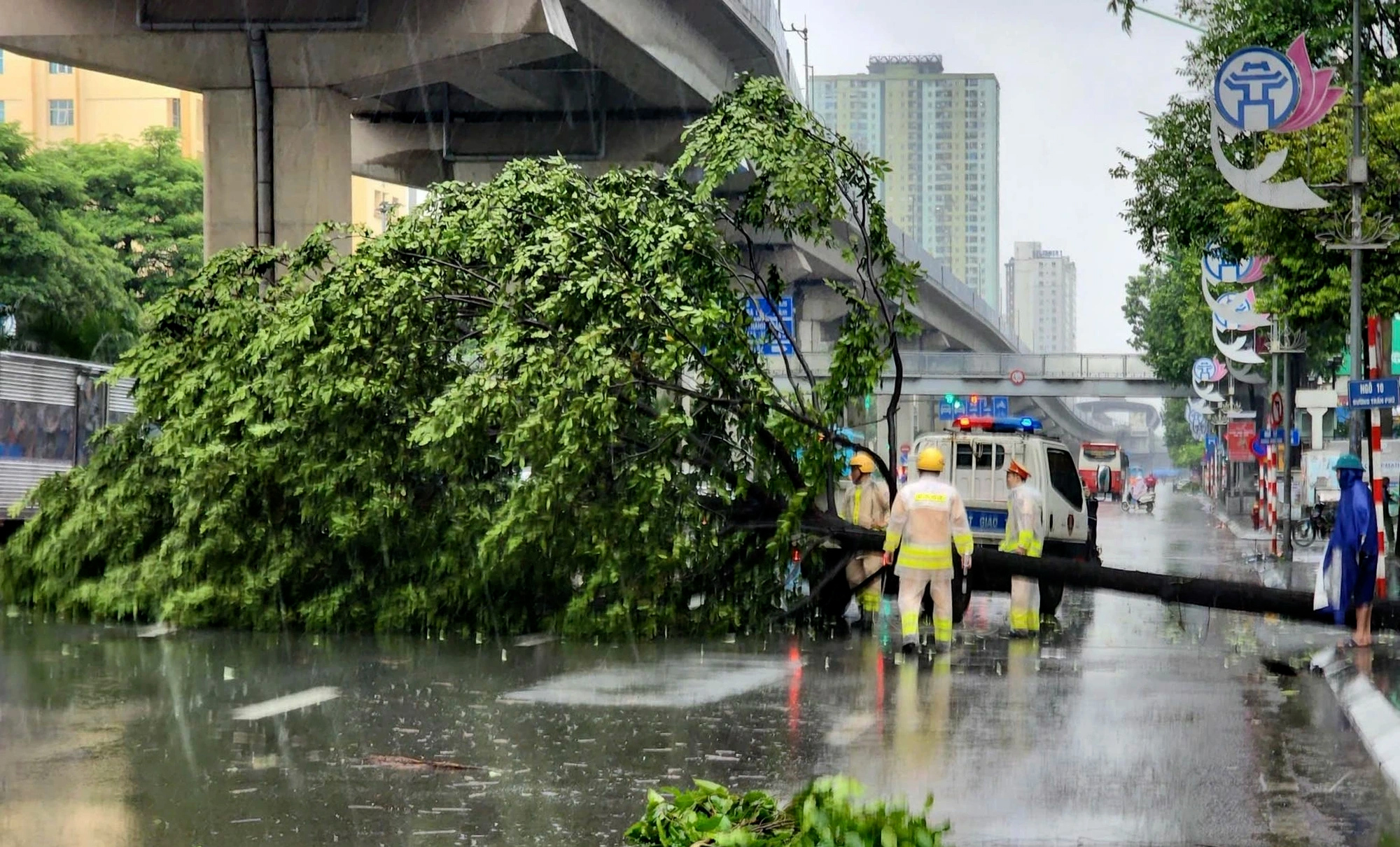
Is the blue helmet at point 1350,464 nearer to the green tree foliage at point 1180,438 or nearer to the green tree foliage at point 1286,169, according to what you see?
the green tree foliage at point 1286,169

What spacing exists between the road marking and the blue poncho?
8.16 metres

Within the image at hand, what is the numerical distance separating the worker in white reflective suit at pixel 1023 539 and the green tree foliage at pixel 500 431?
1.87 m

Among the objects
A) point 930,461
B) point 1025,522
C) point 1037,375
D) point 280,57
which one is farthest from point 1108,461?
point 930,461

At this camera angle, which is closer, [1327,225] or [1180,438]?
[1327,225]

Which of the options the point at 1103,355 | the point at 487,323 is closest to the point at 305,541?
the point at 487,323

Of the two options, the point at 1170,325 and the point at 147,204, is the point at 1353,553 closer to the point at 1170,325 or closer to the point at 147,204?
the point at 147,204

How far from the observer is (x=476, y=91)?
35.9 m

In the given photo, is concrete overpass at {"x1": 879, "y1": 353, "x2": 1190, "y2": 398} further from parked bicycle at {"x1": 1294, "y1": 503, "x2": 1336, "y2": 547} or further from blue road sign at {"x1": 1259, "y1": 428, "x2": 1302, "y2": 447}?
parked bicycle at {"x1": 1294, "y1": 503, "x2": 1336, "y2": 547}

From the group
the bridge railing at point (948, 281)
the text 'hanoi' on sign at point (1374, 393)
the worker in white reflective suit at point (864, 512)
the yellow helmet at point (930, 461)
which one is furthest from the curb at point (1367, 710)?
the bridge railing at point (948, 281)

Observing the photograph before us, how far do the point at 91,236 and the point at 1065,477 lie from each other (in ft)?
141

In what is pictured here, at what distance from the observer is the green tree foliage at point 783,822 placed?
6.15m

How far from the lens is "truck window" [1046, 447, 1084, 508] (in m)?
22.2

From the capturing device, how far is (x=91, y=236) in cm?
5797

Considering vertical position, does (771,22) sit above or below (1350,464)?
above
